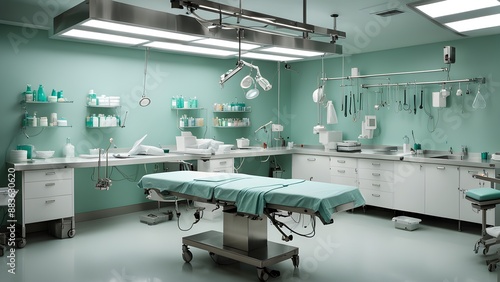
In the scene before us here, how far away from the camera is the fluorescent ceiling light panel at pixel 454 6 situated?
3387 millimetres

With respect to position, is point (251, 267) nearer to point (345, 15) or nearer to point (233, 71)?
point (233, 71)

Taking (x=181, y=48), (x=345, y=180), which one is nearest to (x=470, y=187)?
(x=345, y=180)

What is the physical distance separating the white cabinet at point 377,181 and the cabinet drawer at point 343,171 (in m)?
0.12

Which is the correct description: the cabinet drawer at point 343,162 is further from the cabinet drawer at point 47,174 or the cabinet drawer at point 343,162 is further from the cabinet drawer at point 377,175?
the cabinet drawer at point 47,174

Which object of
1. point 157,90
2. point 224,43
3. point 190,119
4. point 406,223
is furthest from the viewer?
point 190,119

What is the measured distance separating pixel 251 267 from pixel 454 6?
2.93 meters

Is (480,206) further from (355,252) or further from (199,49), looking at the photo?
(199,49)

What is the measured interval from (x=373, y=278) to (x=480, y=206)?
1.41 meters

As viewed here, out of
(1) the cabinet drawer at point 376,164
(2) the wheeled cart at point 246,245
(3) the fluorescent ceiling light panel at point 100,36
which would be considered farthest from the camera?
(1) the cabinet drawer at point 376,164

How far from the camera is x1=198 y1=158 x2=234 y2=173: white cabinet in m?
6.20

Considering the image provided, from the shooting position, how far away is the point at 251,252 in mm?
3871

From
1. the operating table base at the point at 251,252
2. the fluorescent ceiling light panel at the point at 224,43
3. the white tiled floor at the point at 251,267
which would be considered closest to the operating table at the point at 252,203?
the operating table base at the point at 251,252

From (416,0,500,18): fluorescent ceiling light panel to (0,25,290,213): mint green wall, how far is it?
4220 millimetres

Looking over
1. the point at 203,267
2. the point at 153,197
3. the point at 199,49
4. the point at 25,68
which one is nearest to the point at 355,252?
the point at 203,267
